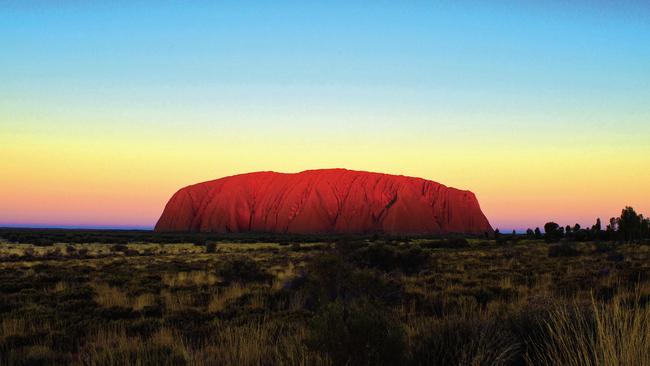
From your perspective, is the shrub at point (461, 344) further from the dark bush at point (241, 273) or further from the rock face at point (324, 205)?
the rock face at point (324, 205)

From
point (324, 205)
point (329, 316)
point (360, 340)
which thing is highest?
point (324, 205)

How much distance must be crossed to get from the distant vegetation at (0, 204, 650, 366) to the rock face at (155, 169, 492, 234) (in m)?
66.0

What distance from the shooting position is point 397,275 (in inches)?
667

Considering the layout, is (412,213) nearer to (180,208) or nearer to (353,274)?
(180,208)

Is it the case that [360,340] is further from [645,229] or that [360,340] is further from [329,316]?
[645,229]

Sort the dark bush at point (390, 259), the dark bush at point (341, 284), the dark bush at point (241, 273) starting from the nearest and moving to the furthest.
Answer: the dark bush at point (341, 284) < the dark bush at point (241, 273) < the dark bush at point (390, 259)

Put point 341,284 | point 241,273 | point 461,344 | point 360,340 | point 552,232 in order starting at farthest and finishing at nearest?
1. point 552,232
2. point 241,273
3. point 341,284
4. point 461,344
5. point 360,340

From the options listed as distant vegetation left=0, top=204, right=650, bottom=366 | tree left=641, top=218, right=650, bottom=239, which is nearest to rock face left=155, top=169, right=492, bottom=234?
tree left=641, top=218, right=650, bottom=239

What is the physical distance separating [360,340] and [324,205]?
8703cm

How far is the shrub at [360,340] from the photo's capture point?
4.14 metres

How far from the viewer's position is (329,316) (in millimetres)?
4398

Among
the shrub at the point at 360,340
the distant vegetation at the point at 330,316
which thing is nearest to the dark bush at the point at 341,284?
the distant vegetation at the point at 330,316

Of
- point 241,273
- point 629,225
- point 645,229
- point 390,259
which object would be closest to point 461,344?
point 241,273

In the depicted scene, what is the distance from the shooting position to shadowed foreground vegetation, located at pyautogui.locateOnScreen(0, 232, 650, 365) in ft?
14.4
